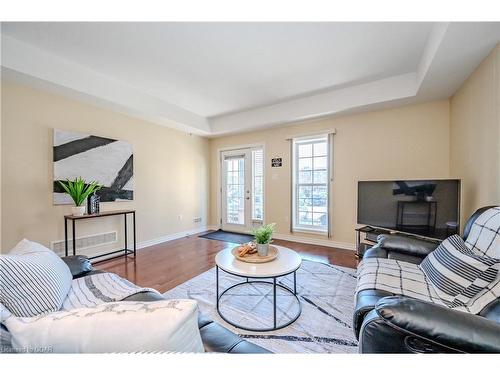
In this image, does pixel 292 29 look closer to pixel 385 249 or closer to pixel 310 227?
pixel 385 249

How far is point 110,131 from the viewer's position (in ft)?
10.9

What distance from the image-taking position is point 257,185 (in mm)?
4652

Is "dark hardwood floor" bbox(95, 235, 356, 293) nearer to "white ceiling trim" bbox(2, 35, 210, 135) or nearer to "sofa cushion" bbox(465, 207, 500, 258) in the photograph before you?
"sofa cushion" bbox(465, 207, 500, 258)

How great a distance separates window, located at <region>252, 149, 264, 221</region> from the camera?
458 centimetres

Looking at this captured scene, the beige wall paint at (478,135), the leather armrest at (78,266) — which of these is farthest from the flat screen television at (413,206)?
the leather armrest at (78,266)

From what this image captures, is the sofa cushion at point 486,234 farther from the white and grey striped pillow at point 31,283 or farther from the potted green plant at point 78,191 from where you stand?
the potted green plant at point 78,191

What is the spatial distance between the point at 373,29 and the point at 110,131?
356 cm

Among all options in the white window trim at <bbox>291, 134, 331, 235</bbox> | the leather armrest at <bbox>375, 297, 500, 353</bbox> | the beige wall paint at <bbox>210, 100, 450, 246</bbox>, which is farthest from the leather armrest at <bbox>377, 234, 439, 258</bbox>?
the white window trim at <bbox>291, 134, 331, 235</bbox>

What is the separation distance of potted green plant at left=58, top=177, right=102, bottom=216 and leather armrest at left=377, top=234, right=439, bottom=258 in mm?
3435

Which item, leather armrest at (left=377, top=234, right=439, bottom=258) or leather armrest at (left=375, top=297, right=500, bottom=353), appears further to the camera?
leather armrest at (left=377, top=234, right=439, bottom=258)

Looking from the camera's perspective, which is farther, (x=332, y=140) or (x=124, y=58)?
(x=332, y=140)

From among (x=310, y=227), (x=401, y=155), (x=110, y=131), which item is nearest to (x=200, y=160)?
(x=110, y=131)

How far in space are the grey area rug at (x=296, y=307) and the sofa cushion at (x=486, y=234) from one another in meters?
1.00

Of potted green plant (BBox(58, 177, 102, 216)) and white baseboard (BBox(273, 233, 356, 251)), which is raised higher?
potted green plant (BBox(58, 177, 102, 216))
